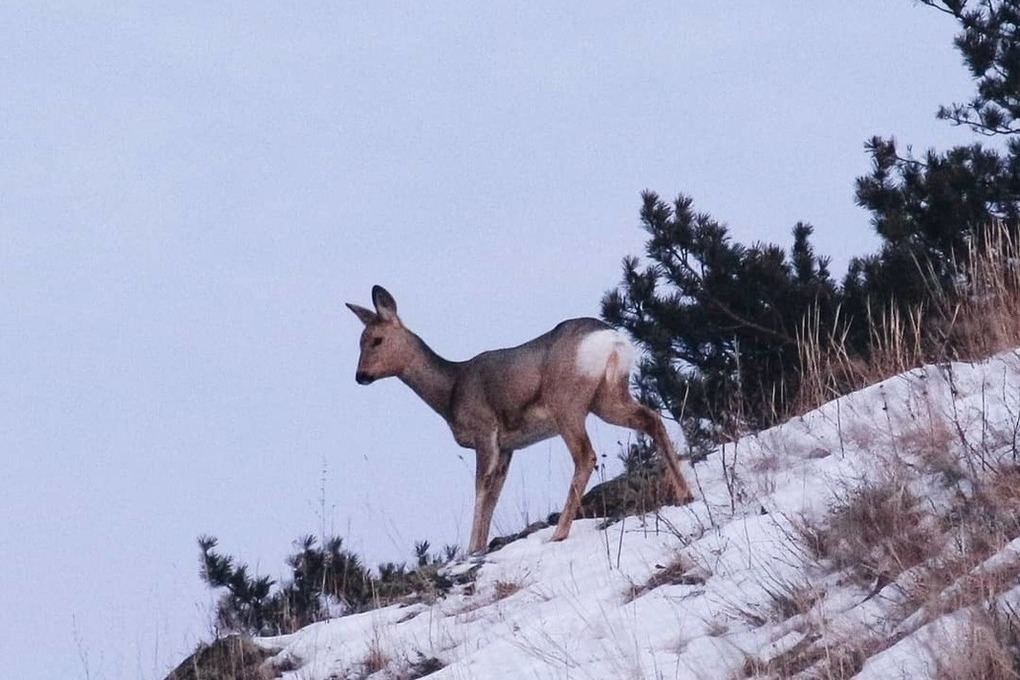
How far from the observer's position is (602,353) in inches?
440

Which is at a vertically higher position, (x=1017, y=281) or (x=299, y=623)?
(x=1017, y=281)

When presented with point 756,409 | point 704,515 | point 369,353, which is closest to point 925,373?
point 704,515

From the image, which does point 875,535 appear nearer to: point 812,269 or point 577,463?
point 577,463

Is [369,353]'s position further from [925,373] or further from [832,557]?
[832,557]

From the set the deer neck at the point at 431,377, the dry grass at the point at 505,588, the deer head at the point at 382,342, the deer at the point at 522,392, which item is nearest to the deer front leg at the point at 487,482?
the deer at the point at 522,392

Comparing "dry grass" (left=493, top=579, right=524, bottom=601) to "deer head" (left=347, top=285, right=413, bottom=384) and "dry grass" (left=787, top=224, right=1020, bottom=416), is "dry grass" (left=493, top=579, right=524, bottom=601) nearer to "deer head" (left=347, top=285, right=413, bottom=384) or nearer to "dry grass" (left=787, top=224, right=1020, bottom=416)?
"dry grass" (left=787, top=224, right=1020, bottom=416)

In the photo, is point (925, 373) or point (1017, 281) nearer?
point (925, 373)

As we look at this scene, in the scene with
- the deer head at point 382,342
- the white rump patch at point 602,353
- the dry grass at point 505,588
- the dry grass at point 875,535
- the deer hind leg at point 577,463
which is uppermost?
the deer head at point 382,342

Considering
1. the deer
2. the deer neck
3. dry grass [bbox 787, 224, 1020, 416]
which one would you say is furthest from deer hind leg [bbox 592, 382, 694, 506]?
the deer neck

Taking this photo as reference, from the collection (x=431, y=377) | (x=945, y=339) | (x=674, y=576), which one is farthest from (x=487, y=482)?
(x=674, y=576)

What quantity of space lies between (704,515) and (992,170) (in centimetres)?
681

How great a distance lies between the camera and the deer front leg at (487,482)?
12.1 m

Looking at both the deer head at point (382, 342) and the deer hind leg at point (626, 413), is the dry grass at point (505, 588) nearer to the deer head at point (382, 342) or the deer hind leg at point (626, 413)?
the deer hind leg at point (626, 413)

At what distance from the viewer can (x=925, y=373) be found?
32.1ft
